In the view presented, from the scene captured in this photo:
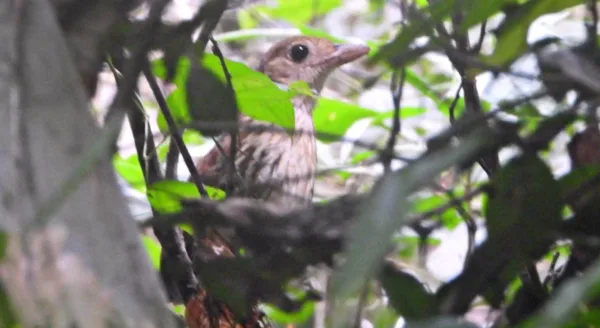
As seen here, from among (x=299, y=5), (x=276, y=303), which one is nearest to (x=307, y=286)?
(x=276, y=303)

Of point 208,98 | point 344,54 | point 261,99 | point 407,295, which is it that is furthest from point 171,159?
point 344,54

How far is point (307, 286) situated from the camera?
2.69 ft

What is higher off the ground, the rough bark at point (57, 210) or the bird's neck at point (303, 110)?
the rough bark at point (57, 210)

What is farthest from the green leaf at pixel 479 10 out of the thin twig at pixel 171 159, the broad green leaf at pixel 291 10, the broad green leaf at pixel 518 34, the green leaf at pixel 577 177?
the broad green leaf at pixel 291 10

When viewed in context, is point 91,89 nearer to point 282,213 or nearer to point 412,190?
point 282,213

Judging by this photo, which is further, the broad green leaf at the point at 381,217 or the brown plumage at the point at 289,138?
the brown plumage at the point at 289,138

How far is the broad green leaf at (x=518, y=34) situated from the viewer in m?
0.59

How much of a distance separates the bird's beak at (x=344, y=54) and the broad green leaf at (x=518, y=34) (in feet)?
4.68

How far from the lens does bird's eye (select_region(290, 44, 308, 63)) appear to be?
2.54 meters

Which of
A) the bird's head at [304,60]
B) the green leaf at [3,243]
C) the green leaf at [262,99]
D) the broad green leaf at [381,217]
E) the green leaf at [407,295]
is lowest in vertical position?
the bird's head at [304,60]

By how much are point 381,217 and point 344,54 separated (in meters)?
1.81

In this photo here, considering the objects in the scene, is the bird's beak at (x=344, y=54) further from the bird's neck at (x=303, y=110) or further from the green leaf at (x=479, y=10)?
the green leaf at (x=479, y=10)

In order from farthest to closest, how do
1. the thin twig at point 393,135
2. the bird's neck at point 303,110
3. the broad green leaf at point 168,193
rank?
the bird's neck at point 303,110 → the broad green leaf at point 168,193 → the thin twig at point 393,135

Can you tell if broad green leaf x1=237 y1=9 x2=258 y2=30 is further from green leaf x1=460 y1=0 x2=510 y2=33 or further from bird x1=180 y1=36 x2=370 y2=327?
green leaf x1=460 y1=0 x2=510 y2=33
